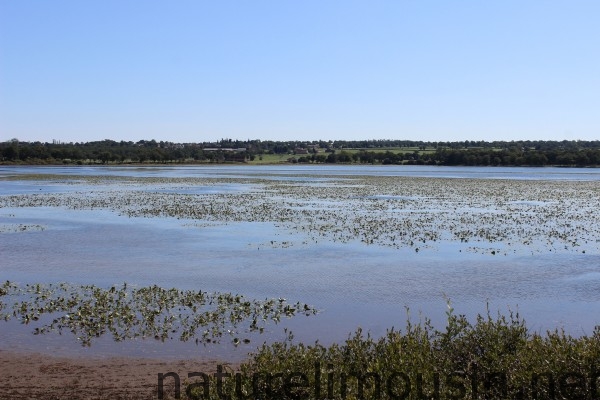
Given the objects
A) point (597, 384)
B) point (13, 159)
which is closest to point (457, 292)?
point (597, 384)

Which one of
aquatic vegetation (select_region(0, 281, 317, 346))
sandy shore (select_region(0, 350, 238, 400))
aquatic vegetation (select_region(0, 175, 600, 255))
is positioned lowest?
sandy shore (select_region(0, 350, 238, 400))

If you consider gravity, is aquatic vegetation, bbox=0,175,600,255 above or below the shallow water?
above

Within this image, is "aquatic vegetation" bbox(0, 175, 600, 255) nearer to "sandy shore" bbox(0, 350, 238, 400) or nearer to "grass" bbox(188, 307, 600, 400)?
"sandy shore" bbox(0, 350, 238, 400)

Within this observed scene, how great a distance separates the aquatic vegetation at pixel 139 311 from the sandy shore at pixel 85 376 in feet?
5.18

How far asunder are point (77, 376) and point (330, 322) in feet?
22.1

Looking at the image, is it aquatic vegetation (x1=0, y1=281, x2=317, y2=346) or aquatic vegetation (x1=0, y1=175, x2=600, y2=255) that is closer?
aquatic vegetation (x1=0, y1=281, x2=317, y2=346)

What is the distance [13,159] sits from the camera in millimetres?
177125

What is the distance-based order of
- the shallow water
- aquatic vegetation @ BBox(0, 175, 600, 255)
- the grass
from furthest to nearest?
aquatic vegetation @ BBox(0, 175, 600, 255)
the shallow water
the grass

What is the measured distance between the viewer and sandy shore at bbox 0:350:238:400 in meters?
11.8

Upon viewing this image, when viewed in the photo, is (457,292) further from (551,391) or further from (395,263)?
(551,391)

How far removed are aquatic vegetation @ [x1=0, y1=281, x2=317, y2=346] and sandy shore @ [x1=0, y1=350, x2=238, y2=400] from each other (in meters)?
1.58

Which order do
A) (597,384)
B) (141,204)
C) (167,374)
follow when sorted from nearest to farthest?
(597,384) → (167,374) → (141,204)

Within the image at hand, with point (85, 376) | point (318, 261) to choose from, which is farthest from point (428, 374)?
point (318, 261)

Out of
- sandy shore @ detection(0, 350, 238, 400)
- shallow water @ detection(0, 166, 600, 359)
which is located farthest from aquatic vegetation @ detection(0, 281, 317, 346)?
sandy shore @ detection(0, 350, 238, 400)
